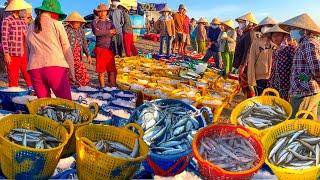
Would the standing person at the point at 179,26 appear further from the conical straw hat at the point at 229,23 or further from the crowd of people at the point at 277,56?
the conical straw hat at the point at 229,23

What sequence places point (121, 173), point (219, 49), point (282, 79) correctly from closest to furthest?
point (121, 173), point (282, 79), point (219, 49)

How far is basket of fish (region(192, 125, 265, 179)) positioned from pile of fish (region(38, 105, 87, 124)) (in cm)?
149

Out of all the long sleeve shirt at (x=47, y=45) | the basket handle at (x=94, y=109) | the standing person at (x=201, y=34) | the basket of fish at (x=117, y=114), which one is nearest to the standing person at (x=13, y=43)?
the long sleeve shirt at (x=47, y=45)

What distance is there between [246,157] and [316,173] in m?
0.65

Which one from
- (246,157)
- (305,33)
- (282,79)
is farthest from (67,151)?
(282,79)

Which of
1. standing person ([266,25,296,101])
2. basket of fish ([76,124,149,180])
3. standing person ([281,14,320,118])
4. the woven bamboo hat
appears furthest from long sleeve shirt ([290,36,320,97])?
the woven bamboo hat

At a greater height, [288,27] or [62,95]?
[288,27]

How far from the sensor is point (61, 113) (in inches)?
193

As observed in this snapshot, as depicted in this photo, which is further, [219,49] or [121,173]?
[219,49]

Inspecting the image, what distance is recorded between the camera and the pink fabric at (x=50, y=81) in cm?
627

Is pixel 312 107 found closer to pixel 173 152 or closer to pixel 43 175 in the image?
pixel 173 152

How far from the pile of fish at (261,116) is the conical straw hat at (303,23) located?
1.23 m

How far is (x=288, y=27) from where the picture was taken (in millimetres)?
6363

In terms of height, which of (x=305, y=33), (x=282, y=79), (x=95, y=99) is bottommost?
(x=95, y=99)
